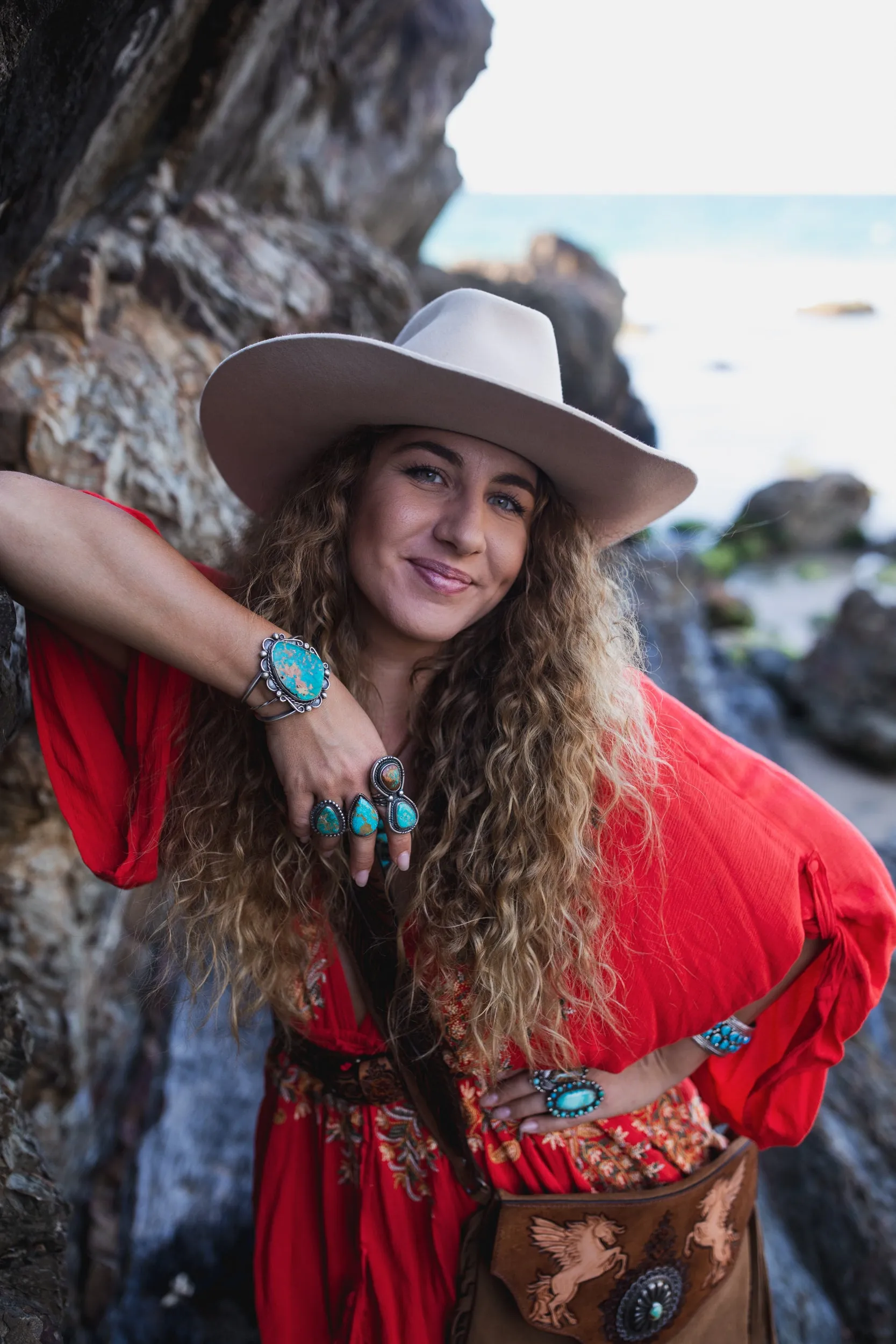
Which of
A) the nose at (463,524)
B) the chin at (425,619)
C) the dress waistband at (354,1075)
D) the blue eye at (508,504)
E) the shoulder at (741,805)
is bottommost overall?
the dress waistband at (354,1075)

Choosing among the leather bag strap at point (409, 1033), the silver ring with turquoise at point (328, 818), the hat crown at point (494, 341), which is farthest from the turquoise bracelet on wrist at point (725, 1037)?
the hat crown at point (494, 341)

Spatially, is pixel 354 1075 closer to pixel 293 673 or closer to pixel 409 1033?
pixel 409 1033

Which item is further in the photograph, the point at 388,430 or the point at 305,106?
the point at 305,106

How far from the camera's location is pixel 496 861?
1.77 m

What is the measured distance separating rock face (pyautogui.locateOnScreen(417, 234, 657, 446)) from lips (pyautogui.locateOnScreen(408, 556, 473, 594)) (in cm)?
716

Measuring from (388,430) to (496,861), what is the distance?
2.76 feet

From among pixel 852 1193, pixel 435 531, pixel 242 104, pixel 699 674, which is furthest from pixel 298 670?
pixel 699 674

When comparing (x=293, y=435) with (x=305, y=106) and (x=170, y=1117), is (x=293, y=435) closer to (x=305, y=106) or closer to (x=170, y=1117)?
(x=170, y=1117)

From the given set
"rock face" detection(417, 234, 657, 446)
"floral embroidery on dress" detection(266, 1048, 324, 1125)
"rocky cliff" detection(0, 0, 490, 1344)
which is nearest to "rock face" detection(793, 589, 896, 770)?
"rock face" detection(417, 234, 657, 446)

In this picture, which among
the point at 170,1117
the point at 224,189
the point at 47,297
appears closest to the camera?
the point at 47,297

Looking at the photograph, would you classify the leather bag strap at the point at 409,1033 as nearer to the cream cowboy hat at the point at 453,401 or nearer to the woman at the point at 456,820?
the woman at the point at 456,820

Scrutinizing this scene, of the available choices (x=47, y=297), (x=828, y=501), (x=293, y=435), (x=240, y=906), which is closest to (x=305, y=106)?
(x=47, y=297)

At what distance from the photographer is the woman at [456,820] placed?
5.67 feet

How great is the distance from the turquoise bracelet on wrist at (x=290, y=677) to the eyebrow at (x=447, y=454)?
1.44 ft
